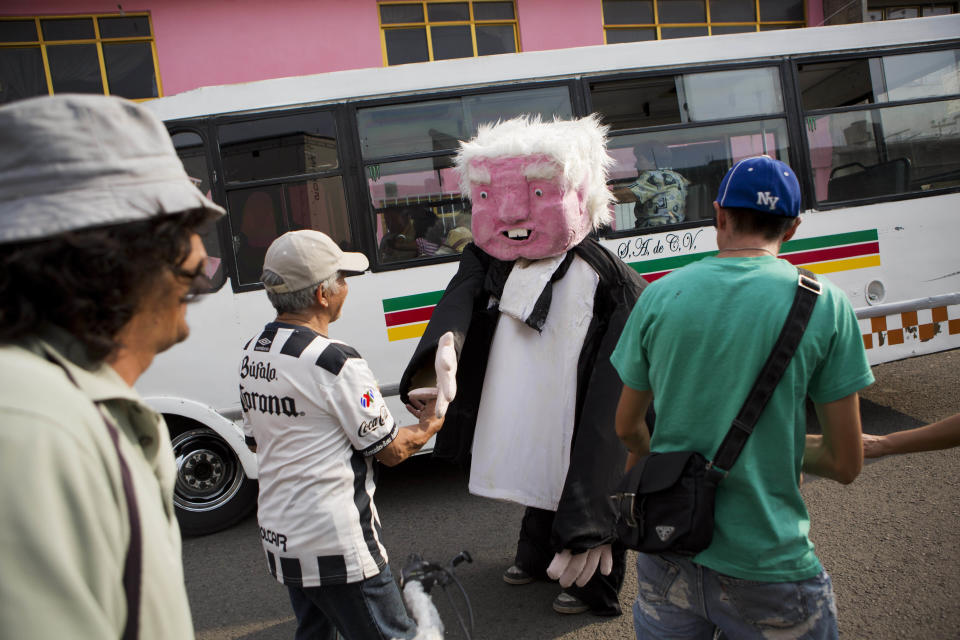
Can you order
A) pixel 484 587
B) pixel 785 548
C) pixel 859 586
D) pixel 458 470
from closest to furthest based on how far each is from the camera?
pixel 785 548
pixel 859 586
pixel 484 587
pixel 458 470

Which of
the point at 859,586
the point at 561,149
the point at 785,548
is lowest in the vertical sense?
the point at 859,586

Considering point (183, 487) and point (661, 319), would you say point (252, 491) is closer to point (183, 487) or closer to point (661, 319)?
Result: point (183, 487)

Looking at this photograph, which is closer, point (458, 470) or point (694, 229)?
point (694, 229)

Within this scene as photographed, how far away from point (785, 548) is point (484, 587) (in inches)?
86.4

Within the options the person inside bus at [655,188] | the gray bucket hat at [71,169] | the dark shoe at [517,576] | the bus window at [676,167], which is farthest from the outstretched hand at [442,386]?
the person inside bus at [655,188]

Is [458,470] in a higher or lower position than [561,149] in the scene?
lower

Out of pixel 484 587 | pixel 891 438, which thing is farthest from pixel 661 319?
pixel 484 587

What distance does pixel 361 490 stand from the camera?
2.03 m

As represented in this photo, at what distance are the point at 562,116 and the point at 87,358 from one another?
165 inches

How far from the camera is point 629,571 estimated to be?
3.54m

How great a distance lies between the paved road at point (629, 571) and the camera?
9.53 feet

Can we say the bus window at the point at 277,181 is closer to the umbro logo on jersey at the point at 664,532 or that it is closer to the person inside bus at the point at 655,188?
the person inside bus at the point at 655,188

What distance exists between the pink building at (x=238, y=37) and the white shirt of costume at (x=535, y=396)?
8.74 metres

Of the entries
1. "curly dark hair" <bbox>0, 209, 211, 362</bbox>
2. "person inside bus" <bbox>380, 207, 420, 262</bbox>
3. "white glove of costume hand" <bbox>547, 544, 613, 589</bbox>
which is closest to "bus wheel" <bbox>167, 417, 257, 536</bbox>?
"person inside bus" <bbox>380, 207, 420, 262</bbox>
